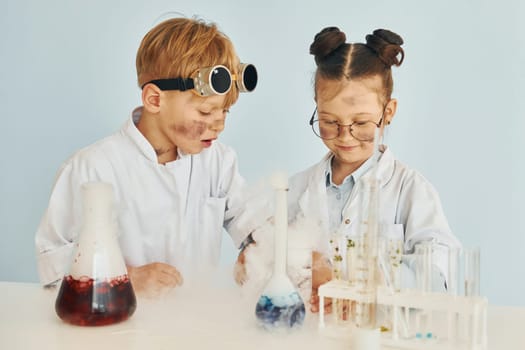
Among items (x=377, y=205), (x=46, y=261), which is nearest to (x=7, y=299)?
(x=46, y=261)

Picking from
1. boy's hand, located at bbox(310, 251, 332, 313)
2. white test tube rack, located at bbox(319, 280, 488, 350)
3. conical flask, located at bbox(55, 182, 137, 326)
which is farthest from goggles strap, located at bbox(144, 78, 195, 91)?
white test tube rack, located at bbox(319, 280, 488, 350)

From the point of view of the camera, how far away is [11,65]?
159 centimetres

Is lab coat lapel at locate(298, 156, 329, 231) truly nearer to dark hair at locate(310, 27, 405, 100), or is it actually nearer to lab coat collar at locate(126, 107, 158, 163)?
dark hair at locate(310, 27, 405, 100)

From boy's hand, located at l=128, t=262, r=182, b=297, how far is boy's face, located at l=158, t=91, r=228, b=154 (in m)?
0.26

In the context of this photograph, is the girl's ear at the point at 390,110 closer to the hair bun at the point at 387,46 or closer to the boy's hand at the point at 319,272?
the hair bun at the point at 387,46

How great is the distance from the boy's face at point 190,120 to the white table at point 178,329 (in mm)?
332

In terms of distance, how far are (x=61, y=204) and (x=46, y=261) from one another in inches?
4.7

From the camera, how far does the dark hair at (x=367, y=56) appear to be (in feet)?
4.19

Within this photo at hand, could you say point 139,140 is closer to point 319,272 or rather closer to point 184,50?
point 184,50

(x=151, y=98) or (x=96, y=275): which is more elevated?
(x=151, y=98)

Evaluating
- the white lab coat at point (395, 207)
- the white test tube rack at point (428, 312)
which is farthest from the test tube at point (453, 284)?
the white lab coat at point (395, 207)

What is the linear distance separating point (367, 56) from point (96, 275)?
64cm

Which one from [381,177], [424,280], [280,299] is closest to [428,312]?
[424,280]

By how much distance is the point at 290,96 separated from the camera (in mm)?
1363
